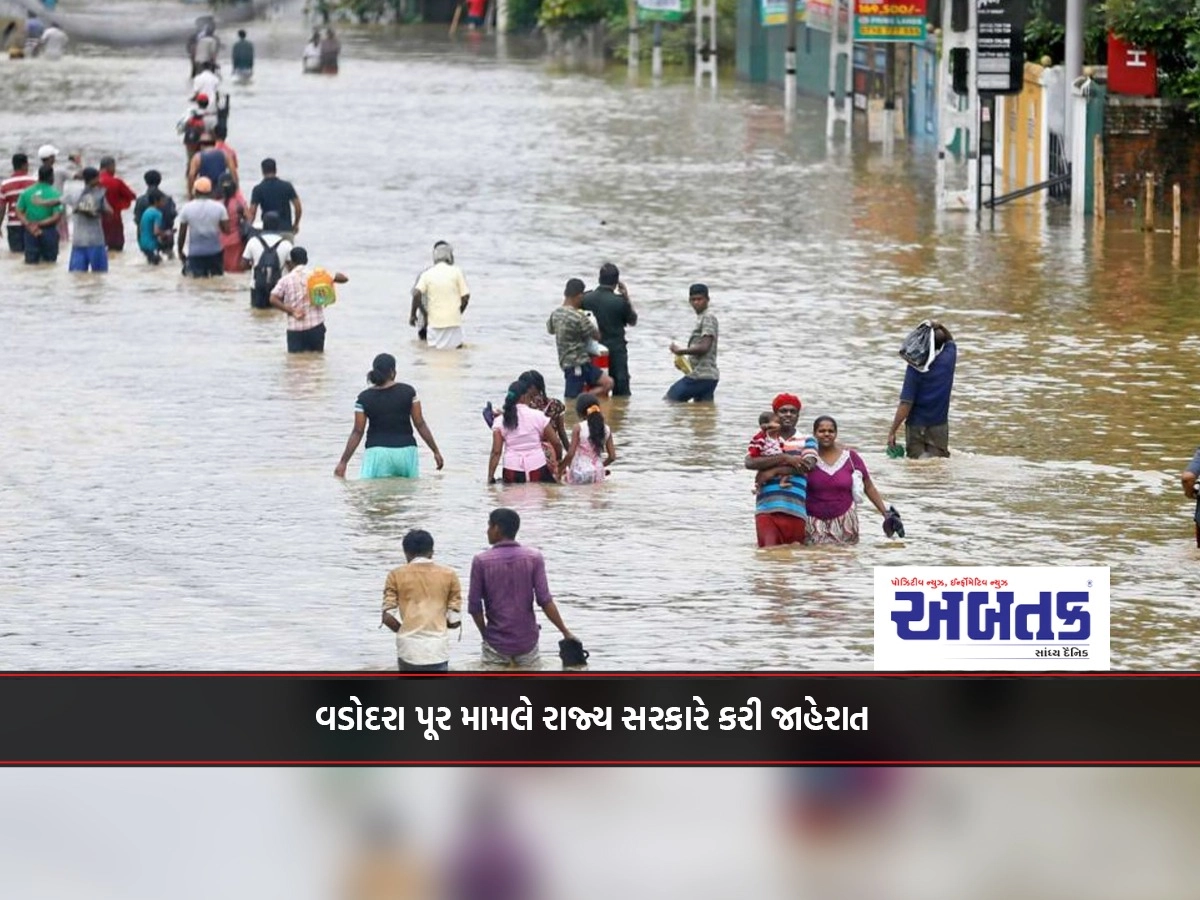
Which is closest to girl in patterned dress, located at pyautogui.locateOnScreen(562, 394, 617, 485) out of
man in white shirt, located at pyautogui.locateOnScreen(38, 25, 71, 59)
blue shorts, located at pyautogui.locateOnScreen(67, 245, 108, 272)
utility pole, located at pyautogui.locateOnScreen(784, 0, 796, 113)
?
blue shorts, located at pyautogui.locateOnScreen(67, 245, 108, 272)

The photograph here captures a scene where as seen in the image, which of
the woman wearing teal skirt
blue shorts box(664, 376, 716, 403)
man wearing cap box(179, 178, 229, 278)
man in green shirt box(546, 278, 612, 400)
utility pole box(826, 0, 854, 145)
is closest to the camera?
the woman wearing teal skirt

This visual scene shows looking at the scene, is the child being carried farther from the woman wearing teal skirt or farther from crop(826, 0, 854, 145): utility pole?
crop(826, 0, 854, 145): utility pole

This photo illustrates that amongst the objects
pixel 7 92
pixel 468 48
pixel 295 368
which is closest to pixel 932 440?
pixel 295 368

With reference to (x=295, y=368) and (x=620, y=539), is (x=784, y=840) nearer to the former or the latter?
(x=620, y=539)

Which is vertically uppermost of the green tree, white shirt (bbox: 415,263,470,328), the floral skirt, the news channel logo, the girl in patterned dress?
the green tree

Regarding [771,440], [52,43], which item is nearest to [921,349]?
[771,440]

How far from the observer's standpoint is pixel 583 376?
81.0ft

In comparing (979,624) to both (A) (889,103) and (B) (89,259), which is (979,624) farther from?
(A) (889,103)

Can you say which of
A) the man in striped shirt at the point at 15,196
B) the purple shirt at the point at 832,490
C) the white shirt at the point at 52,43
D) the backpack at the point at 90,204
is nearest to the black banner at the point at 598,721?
the purple shirt at the point at 832,490

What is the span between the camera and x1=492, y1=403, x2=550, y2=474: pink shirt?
2078cm

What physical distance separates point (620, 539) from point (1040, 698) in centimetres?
854

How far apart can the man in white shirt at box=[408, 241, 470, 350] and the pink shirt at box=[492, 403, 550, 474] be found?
719 centimetres

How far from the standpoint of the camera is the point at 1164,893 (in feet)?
36.2

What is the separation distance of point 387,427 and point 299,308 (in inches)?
288
